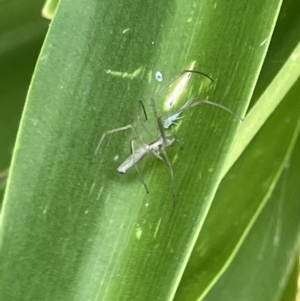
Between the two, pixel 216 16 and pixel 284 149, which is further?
pixel 284 149

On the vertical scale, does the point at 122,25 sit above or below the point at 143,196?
above

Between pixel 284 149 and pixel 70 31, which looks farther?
pixel 284 149

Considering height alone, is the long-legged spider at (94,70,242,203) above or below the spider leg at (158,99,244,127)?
below

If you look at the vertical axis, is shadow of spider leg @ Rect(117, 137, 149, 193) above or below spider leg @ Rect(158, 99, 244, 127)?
below

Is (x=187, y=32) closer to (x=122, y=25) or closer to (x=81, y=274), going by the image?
(x=122, y=25)

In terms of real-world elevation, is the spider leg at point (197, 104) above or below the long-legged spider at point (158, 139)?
above

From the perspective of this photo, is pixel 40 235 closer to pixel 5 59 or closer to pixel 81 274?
pixel 81 274

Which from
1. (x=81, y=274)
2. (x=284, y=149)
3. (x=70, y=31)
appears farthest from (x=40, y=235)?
(x=284, y=149)

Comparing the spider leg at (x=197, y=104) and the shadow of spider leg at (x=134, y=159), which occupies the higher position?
the spider leg at (x=197, y=104)

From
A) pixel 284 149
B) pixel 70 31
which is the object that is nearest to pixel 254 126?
pixel 284 149
